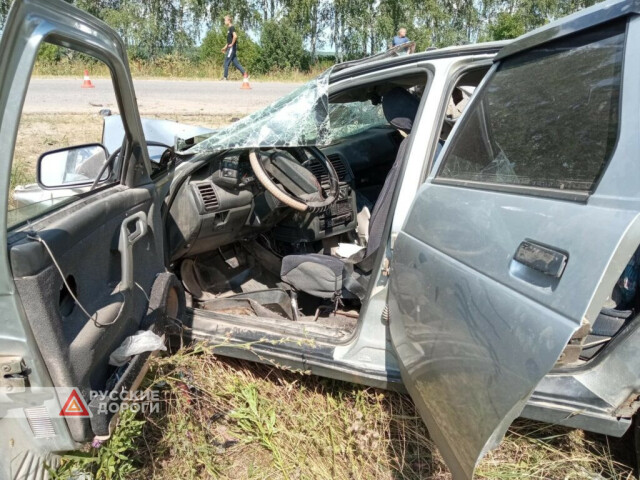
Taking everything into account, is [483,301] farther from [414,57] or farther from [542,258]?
[414,57]

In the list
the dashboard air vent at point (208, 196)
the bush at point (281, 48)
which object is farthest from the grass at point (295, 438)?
the bush at point (281, 48)

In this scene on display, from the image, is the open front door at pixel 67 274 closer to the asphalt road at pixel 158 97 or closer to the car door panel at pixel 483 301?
the car door panel at pixel 483 301

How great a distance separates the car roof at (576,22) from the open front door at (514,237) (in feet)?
0.10

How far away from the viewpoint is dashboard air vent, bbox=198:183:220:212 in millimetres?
2799

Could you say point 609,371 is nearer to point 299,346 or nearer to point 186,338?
point 299,346

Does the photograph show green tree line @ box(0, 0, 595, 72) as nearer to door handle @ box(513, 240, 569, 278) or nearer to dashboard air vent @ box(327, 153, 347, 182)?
dashboard air vent @ box(327, 153, 347, 182)

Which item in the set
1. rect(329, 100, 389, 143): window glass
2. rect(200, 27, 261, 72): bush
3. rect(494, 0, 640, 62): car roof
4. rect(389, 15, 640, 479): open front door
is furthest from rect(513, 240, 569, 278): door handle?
rect(200, 27, 261, 72): bush

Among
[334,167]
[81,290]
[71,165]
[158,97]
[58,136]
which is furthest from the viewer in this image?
[158,97]

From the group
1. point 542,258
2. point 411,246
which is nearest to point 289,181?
point 411,246

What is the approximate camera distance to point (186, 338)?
261 centimetres

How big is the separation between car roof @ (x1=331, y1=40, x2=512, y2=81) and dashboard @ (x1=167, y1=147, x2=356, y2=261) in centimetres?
52

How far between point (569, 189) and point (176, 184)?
6.72 ft

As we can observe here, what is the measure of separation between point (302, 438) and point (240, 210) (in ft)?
4.51

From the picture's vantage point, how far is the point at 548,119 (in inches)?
62.6
